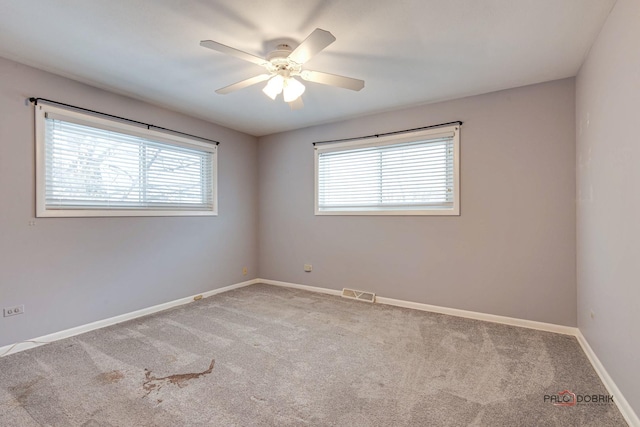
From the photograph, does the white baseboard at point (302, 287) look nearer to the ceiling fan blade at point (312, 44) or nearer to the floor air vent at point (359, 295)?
the floor air vent at point (359, 295)

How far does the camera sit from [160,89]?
10.5 ft

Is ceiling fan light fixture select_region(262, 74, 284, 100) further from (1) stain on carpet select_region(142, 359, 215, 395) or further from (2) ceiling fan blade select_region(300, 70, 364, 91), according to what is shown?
(1) stain on carpet select_region(142, 359, 215, 395)

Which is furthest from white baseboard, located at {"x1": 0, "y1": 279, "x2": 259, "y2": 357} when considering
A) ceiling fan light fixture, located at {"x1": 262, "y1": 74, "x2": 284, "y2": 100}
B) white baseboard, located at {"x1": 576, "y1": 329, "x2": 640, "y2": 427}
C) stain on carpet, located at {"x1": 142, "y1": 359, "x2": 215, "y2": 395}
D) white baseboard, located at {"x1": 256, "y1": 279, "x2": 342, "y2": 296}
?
white baseboard, located at {"x1": 576, "y1": 329, "x2": 640, "y2": 427}

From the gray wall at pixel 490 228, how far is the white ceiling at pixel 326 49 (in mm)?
341

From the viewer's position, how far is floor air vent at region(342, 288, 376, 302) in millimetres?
4027

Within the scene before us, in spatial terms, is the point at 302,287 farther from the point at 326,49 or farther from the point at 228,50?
the point at 228,50

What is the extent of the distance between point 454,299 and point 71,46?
440cm

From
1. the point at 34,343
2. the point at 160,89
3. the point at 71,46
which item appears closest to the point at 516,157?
the point at 160,89

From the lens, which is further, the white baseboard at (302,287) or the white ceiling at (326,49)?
the white baseboard at (302,287)

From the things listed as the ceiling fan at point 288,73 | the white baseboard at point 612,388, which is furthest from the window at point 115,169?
the white baseboard at point 612,388

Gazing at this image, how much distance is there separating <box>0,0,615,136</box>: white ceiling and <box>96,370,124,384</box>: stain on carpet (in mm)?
2517

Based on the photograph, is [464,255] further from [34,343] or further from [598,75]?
[34,343]

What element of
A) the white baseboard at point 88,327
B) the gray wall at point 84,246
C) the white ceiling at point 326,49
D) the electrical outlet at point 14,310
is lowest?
the white baseboard at point 88,327

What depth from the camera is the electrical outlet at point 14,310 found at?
2.54 m
